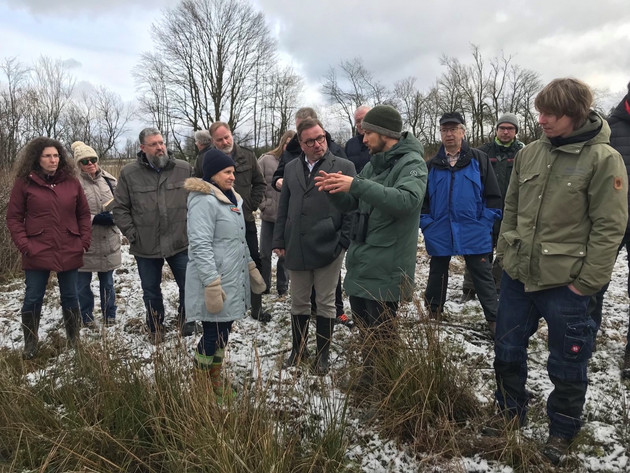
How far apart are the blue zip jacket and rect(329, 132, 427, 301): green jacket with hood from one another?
0.99 metres

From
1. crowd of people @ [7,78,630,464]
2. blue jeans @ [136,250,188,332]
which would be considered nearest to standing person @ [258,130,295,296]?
crowd of people @ [7,78,630,464]

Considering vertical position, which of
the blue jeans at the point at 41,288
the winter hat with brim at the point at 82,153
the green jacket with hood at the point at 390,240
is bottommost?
the blue jeans at the point at 41,288

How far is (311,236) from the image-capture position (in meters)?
3.17

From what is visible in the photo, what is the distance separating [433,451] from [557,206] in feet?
4.63

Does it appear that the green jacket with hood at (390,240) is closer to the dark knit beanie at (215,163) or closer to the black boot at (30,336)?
the dark knit beanie at (215,163)

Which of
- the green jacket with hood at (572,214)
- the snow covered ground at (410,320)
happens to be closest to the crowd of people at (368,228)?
the green jacket with hood at (572,214)

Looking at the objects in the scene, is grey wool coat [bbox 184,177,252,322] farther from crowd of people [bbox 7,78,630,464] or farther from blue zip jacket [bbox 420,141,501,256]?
blue zip jacket [bbox 420,141,501,256]

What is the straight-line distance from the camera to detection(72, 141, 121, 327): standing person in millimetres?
4426

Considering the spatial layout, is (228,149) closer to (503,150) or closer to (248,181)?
(248,181)

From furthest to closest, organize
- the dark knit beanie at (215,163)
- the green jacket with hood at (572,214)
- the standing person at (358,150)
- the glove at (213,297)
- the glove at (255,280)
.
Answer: the standing person at (358,150), the glove at (255,280), the dark knit beanie at (215,163), the glove at (213,297), the green jacket with hood at (572,214)

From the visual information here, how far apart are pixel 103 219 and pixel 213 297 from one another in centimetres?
246

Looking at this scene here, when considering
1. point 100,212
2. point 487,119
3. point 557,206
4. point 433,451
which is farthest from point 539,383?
point 487,119

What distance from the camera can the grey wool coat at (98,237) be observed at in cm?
445

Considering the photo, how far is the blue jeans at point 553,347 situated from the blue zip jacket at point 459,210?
1286 millimetres
